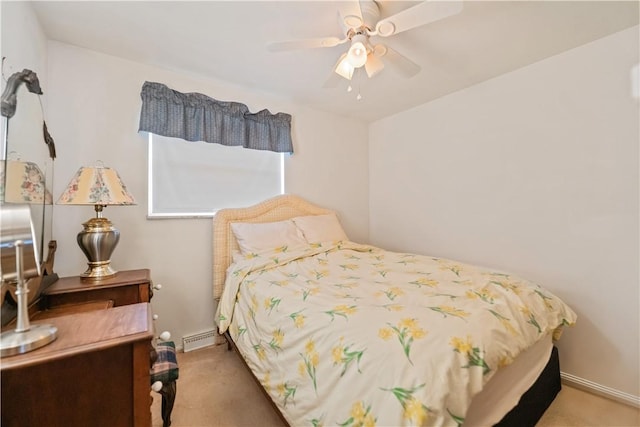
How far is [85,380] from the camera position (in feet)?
2.76

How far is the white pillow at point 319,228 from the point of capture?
8.62 ft

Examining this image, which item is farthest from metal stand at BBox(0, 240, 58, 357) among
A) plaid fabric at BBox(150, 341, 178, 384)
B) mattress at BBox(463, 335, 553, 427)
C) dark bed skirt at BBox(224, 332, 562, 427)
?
mattress at BBox(463, 335, 553, 427)

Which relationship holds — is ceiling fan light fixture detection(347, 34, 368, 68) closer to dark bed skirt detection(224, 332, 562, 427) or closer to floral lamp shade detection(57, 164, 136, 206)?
floral lamp shade detection(57, 164, 136, 206)

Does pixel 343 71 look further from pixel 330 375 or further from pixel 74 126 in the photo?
pixel 74 126

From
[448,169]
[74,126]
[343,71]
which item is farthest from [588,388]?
[74,126]

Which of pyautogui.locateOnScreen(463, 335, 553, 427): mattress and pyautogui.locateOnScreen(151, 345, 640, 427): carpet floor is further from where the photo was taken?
pyautogui.locateOnScreen(151, 345, 640, 427): carpet floor

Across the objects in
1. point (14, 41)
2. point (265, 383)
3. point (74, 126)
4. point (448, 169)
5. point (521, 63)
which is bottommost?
point (265, 383)

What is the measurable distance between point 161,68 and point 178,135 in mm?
539

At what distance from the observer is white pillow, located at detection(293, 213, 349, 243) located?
2.63 meters

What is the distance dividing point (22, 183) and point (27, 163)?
0.14 metres

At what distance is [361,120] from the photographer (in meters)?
3.47

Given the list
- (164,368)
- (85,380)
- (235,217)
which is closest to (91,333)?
(85,380)

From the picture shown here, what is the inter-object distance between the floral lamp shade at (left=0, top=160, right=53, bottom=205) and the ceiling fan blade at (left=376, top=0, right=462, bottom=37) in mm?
1719

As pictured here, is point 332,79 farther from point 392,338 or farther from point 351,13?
point 392,338
